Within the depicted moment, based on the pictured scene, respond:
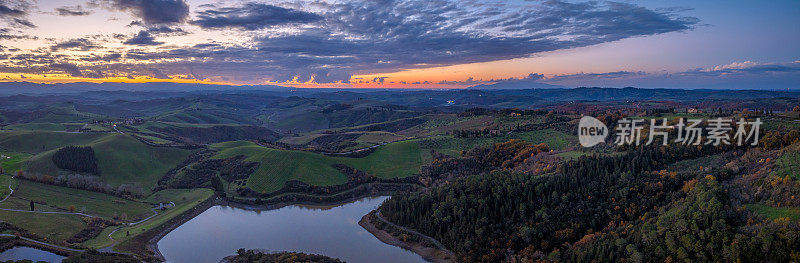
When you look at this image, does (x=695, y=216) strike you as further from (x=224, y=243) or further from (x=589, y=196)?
(x=224, y=243)

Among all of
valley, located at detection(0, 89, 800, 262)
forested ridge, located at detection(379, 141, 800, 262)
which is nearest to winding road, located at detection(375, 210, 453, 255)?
valley, located at detection(0, 89, 800, 262)

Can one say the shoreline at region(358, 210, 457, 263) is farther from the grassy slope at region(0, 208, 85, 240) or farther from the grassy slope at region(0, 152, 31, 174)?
the grassy slope at region(0, 152, 31, 174)

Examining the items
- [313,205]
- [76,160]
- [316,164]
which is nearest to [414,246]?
[313,205]

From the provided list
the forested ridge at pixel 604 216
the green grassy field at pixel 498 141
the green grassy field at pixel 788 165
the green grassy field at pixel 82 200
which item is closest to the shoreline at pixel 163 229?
the green grassy field at pixel 82 200

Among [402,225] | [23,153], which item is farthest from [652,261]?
[23,153]

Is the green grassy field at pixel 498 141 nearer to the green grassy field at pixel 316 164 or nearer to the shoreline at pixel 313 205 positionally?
the green grassy field at pixel 316 164
